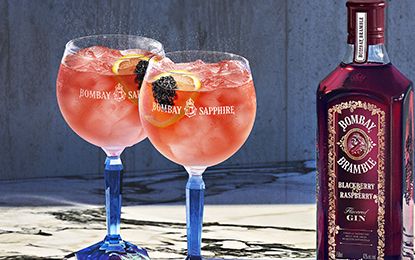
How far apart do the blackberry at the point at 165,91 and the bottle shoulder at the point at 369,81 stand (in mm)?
201

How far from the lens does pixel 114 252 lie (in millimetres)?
1890

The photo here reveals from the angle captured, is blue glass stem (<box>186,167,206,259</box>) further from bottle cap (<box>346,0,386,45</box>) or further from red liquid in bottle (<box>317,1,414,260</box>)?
bottle cap (<box>346,0,386,45</box>)

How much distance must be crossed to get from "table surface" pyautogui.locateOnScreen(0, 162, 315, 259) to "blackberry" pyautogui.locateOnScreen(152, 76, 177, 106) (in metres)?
0.38

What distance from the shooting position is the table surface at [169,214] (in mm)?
2029

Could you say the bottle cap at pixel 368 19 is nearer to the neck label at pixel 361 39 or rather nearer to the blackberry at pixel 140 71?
the neck label at pixel 361 39

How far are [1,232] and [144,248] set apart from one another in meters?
0.28

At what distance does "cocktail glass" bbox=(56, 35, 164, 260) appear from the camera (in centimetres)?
178

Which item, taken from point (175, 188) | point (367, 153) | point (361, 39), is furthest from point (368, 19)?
point (175, 188)

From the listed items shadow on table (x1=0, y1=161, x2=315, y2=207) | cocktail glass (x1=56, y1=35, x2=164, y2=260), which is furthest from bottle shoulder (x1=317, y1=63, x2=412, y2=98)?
shadow on table (x1=0, y1=161, x2=315, y2=207)

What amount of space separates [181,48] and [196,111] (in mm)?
1101

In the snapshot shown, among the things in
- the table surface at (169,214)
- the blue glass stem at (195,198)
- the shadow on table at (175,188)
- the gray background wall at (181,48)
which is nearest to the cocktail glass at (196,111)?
the blue glass stem at (195,198)

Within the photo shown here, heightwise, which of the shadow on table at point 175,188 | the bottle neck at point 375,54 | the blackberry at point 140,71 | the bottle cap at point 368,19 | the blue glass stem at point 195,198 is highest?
the bottle cap at point 368,19

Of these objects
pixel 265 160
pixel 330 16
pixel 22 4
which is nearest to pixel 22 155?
pixel 22 4

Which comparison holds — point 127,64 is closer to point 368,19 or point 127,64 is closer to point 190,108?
point 190,108
